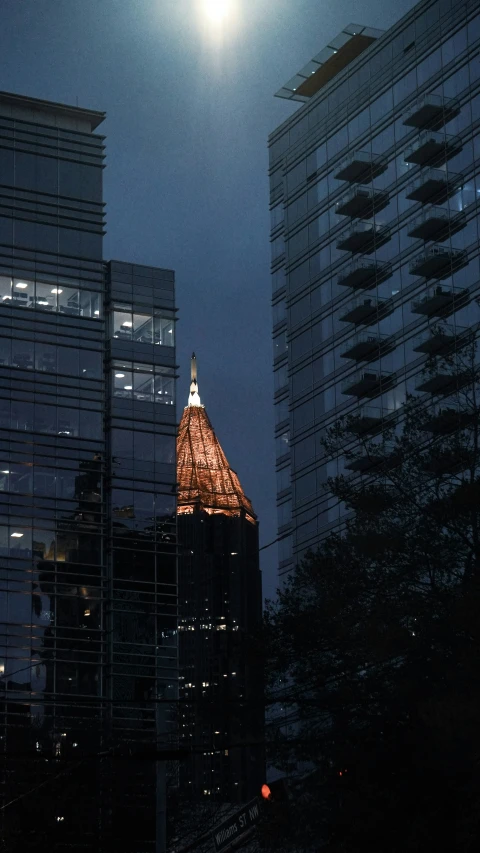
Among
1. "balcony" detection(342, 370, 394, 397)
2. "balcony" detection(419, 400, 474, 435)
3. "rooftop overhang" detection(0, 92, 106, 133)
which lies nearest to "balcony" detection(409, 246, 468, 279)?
"balcony" detection(342, 370, 394, 397)

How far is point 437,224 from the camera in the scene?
8919 cm

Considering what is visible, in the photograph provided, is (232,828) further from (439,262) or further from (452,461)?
(439,262)

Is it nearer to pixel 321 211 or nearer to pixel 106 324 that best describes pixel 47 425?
pixel 106 324

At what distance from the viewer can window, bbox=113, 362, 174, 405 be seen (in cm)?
9862

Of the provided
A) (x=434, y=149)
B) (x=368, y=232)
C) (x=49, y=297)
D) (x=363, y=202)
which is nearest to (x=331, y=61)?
(x=363, y=202)

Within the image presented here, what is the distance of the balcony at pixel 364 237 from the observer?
314 ft

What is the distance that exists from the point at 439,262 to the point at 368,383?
987 centimetres

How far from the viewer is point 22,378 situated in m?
94.9

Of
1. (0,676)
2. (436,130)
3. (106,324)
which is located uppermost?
(436,130)

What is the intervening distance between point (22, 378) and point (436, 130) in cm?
3043

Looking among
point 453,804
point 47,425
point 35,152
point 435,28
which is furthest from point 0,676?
point 453,804

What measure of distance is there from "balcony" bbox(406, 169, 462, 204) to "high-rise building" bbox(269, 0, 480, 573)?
86mm

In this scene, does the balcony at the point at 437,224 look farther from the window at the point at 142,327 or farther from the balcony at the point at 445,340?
the window at the point at 142,327

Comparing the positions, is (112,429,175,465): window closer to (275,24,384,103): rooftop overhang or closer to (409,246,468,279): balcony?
(409,246,468,279): balcony
